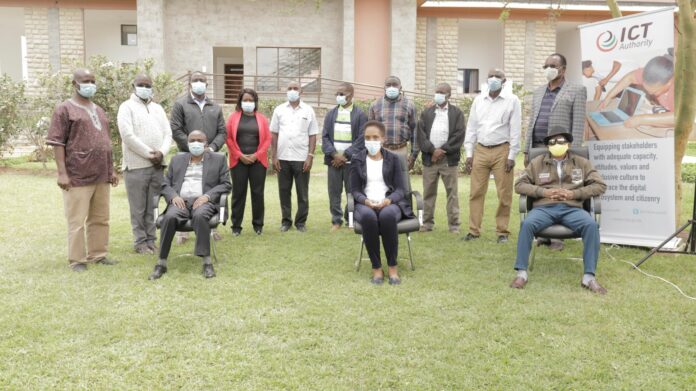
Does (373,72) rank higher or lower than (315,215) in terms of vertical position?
higher

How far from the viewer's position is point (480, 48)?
82.2 feet

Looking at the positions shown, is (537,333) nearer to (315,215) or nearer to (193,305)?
(193,305)

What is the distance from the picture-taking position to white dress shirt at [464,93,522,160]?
6508mm

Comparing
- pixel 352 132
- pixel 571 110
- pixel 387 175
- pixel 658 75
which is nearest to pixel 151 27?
pixel 352 132

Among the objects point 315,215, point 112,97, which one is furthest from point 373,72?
point 315,215

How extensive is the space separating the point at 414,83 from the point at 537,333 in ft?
62.6

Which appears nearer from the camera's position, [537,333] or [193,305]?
[537,333]

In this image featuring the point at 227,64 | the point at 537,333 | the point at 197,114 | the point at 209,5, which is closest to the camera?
the point at 537,333

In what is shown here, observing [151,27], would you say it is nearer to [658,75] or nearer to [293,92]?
[293,92]

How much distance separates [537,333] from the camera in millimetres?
3951

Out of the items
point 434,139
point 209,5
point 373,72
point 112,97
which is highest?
point 209,5

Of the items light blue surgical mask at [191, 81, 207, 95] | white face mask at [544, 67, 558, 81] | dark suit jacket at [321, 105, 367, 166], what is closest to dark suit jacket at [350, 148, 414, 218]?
dark suit jacket at [321, 105, 367, 166]

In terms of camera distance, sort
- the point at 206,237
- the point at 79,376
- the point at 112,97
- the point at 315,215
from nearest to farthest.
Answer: the point at 79,376 < the point at 206,237 < the point at 315,215 < the point at 112,97

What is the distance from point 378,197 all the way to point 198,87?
245cm
